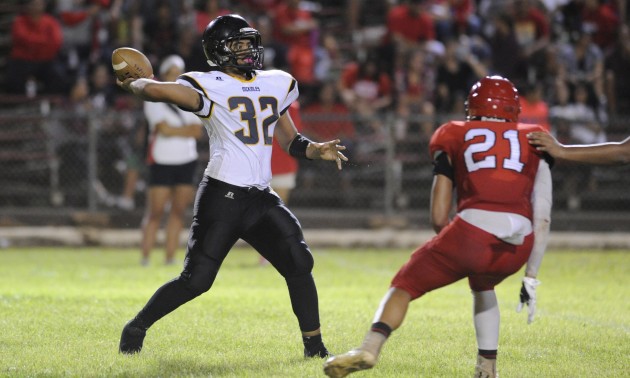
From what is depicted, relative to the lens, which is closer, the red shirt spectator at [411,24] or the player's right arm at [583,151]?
the player's right arm at [583,151]

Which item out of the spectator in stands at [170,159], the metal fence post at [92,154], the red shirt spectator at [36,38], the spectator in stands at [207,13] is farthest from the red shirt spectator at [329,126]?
the red shirt spectator at [36,38]

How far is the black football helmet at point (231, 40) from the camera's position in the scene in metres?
6.55

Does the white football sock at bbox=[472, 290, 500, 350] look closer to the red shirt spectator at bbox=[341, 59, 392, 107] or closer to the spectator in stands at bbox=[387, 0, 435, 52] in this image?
the red shirt spectator at bbox=[341, 59, 392, 107]

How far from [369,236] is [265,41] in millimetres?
4060

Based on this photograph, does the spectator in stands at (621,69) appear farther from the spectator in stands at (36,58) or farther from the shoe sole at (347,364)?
the shoe sole at (347,364)

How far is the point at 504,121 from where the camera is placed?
5.73 metres

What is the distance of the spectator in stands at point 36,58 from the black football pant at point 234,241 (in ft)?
34.1

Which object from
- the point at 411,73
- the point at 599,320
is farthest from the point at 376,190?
the point at 599,320

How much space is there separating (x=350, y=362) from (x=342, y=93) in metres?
11.6

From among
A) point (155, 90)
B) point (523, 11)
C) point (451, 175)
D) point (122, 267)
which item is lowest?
point (122, 267)

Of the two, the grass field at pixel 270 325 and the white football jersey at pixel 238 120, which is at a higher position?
the white football jersey at pixel 238 120

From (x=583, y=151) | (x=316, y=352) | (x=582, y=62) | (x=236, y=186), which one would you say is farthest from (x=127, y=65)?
(x=582, y=62)

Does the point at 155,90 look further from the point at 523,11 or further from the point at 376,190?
the point at 523,11

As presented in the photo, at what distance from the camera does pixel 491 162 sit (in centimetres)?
557
